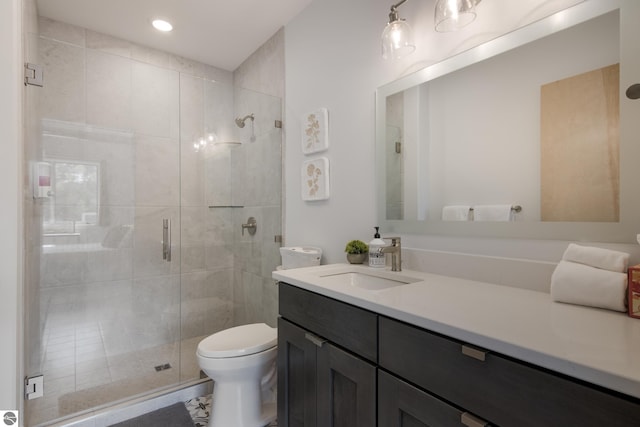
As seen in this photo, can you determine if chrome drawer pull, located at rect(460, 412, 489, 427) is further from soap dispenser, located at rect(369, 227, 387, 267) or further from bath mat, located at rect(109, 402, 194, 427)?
bath mat, located at rect(109, 402, 194, 427)

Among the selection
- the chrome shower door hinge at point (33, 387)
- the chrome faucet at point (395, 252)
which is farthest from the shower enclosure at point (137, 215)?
the chrome faucet at point (395, 252)

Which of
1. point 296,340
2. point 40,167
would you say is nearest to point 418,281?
point 296,340

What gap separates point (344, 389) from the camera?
42.4 inches

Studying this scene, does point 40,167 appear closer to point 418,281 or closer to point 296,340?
point 296,340

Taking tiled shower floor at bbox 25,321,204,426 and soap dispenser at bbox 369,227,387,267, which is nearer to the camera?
soap dispenser at bbox 369,227,387,267

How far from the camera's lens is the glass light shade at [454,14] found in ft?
3.89

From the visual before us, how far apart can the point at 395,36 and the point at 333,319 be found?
1.21 meters

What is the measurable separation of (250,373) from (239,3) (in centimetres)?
230

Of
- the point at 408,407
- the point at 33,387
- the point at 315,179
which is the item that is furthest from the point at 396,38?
the point at 33,387

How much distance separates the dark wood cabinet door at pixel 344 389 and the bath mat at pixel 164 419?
1113mm

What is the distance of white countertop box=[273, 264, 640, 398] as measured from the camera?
58 cm

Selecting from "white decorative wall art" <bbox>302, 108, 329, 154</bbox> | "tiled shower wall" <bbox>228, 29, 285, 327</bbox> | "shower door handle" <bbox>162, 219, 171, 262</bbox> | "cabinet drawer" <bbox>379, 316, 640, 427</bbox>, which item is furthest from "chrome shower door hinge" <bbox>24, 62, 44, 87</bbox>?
"cabinet drawer" <bbox>379, 316, 640, 427</bbox>

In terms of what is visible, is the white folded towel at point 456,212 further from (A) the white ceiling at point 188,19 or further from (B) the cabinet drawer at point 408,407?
(A) the white ceiling at point 188,19

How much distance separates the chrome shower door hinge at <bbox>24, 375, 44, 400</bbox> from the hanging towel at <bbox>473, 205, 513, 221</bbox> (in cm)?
226
